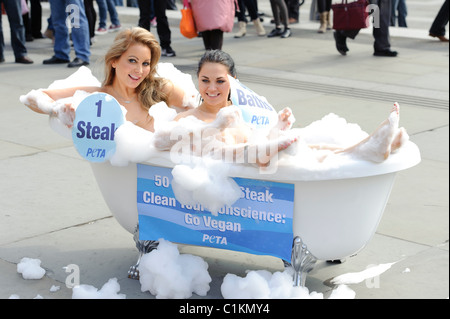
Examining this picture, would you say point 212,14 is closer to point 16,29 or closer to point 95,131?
point 16,29

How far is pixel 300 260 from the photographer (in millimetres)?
3438

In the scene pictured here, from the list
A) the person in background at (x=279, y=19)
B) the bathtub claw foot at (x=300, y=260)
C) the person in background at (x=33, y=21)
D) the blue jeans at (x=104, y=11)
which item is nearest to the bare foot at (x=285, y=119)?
the bathtub claw foot at (x=300, y=260)

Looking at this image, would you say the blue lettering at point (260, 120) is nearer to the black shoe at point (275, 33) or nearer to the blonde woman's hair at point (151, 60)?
the blonde woman's hair at point (151, 60)

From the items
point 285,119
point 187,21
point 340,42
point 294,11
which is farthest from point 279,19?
point 285,119

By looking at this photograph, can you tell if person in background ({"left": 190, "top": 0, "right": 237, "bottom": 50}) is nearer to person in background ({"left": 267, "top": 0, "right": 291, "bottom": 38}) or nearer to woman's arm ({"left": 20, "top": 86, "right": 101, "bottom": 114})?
person in background ({"left": 267, "top": 0, "right": 291, "bottom": 38})

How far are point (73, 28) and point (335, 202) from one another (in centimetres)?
676

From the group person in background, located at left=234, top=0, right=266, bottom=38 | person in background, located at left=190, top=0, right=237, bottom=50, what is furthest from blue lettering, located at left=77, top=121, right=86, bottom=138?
person in background, located at left=234, top=0, right=266, bottom=38

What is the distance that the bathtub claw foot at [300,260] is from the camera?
3429 millimetres

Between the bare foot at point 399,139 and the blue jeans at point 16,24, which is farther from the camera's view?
the blue jeans at point 16,24

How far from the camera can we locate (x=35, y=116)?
7148 millimetres

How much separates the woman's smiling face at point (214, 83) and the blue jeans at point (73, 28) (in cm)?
577

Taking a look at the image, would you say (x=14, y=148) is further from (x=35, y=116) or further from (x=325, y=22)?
(x=325, y=22)

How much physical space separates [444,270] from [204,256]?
1.22 metres

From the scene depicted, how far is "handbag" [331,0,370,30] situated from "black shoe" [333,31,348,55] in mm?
221
